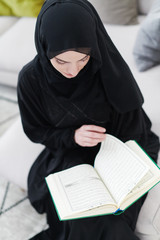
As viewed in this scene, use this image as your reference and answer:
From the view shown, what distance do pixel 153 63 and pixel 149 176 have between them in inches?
33.7

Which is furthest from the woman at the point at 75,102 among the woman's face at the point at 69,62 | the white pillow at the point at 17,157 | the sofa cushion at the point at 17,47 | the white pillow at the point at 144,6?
the white pillow at the point at 144,6

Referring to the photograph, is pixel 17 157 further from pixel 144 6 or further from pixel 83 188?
pixel 144 6

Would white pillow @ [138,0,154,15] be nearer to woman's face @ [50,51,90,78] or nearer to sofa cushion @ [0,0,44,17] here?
sofa cushion @ [0,0,44,17]

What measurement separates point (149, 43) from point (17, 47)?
102 centimetres

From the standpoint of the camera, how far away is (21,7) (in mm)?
2199

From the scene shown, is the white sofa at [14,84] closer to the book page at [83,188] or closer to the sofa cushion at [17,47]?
the sofa cushion at [17,47]

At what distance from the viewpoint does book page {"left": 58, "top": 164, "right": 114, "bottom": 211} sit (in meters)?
0.92

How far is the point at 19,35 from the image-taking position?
2.10 m

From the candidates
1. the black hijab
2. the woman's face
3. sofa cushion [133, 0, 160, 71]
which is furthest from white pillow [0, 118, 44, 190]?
sofa cushion [133, 0, 160, 71]

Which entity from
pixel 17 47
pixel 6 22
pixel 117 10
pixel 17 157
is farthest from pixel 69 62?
pixel 6 22

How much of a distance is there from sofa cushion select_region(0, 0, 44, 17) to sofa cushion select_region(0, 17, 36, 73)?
70 millimetres

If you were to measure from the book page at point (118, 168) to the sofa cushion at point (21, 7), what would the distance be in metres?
1.52

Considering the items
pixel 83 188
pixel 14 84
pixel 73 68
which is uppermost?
pixel 73 68

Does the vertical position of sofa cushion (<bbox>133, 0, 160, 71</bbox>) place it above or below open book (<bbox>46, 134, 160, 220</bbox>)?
above
